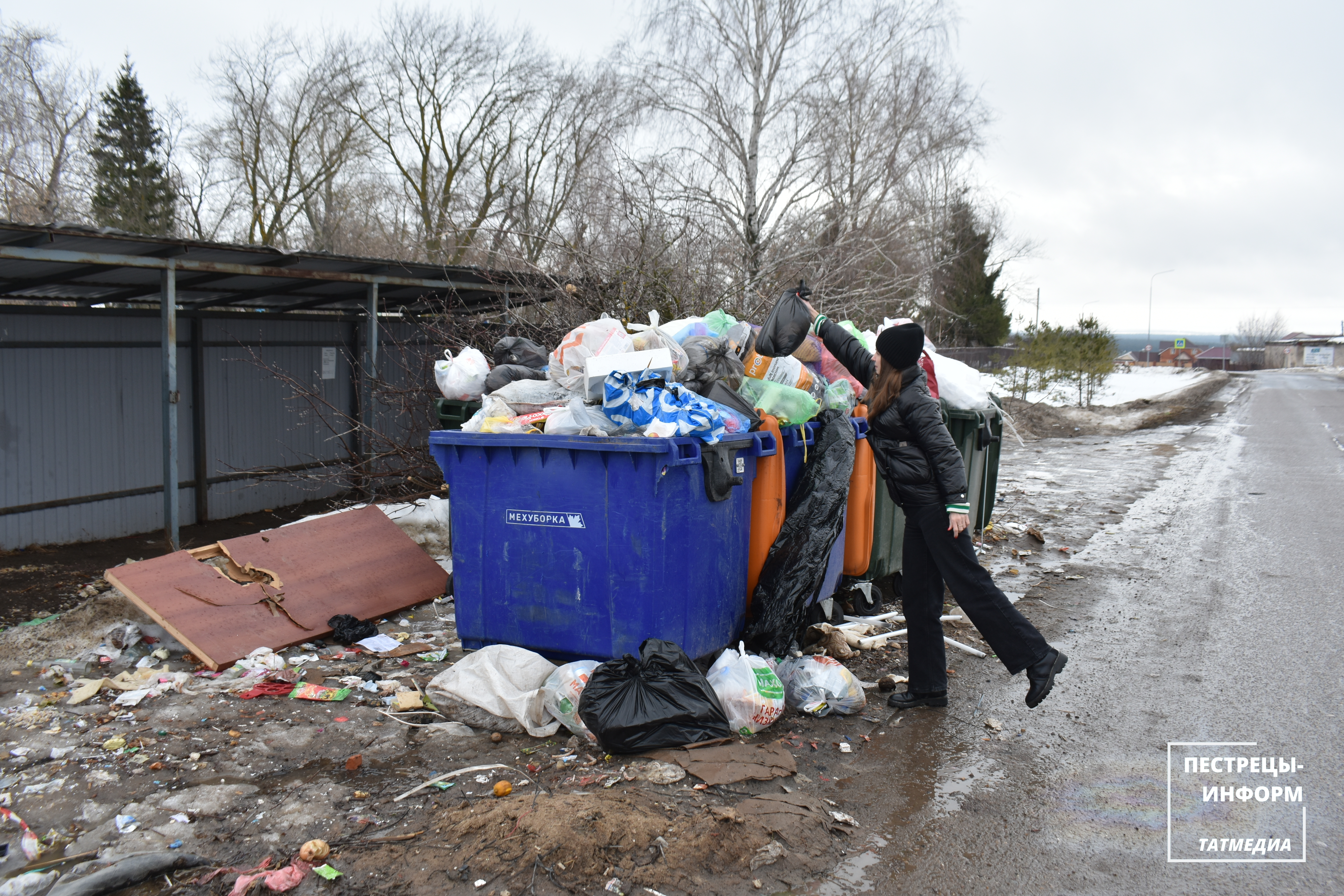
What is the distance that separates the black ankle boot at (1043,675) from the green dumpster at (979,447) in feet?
8.46

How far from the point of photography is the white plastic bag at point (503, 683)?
11.9 ft

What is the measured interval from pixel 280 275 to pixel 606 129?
11.0m

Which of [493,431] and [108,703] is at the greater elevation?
[493,431]

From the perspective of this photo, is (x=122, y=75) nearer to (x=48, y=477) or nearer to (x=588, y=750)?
(x=48, y=477)

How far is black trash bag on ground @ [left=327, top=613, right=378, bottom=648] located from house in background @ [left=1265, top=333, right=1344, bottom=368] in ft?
293

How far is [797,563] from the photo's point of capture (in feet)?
13.9

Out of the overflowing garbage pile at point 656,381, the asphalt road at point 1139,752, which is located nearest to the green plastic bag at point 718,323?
the overflowing garbage pile at point 656,381

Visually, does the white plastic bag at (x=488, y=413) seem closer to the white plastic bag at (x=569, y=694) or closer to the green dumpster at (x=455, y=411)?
the green dumpster at (x=455, y=411)

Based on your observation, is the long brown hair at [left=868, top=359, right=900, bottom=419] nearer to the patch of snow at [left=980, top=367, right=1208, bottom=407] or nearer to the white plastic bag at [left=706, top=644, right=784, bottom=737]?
the white plastic bag at [left=706, top=644, right=784, bottom=737]

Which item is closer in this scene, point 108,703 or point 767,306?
point 108,703

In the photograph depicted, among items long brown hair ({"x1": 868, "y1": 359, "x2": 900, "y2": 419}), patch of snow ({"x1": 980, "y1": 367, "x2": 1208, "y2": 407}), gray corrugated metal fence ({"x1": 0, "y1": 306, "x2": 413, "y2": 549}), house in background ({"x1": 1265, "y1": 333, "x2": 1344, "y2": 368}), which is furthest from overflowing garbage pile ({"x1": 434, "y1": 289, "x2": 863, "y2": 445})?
house in background ({"x1": 1265, "y1": 333, "x2": 1344, "y2": 368})

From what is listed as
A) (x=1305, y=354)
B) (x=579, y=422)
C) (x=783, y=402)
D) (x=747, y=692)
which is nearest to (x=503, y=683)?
(x=747, y=692)

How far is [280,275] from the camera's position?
7.12 metres

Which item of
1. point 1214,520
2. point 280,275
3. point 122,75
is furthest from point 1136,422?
point 122,75
